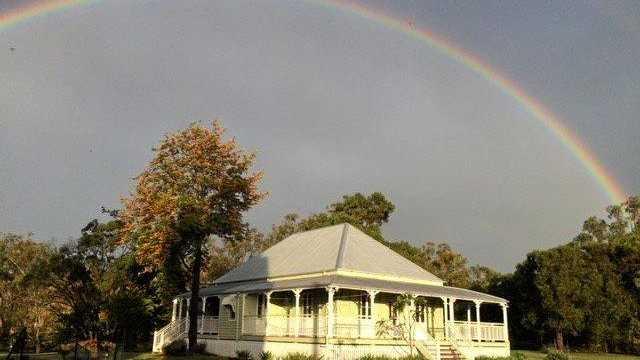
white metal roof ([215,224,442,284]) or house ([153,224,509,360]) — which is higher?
white metal roof ([215,224,442,284])

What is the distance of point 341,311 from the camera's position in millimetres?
27906

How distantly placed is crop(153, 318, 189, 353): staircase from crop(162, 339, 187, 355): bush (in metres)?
1.11

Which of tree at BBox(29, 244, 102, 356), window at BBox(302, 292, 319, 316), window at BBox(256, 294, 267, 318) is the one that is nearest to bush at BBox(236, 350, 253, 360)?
window at BBox(256, 294, 267, 318)

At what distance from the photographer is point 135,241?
107 feet

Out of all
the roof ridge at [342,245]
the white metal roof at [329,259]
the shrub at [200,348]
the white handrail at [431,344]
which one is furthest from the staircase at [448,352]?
the shrub at [200,348]

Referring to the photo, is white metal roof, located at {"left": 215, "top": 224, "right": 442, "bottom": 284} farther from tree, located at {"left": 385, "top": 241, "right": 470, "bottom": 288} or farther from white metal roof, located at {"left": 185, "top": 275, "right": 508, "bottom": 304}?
tree, located at {"left": 385, "top": 241, "right": 470, "bottom": 288}

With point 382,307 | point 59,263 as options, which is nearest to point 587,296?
point 382,307

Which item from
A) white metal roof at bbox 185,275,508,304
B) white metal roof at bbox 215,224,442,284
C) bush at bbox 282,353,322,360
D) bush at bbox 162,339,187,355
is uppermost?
white metal roof at bbox 215,224,442,284

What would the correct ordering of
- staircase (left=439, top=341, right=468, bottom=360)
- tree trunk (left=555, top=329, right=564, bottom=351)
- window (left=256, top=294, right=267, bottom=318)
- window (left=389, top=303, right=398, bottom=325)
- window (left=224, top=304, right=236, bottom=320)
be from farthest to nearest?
tree trunk (left=555, top=329, right=564, bottom=351)
window (left=224, top=304, right=236, bottom=320)
window (left=256, top=294, right=267, bottom=318)
window (left=389, top=303, right=398, bottom=325)
staircase (left=439, top=341, right=468, bottom=360)

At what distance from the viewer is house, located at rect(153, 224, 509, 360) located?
993 inches

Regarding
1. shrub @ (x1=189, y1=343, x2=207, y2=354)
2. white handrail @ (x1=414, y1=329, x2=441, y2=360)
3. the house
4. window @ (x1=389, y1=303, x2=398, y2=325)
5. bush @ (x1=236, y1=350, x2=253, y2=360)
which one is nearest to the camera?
the house

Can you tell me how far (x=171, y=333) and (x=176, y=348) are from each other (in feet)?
8.54

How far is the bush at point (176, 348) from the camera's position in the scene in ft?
105

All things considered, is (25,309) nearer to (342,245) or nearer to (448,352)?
(342,245)
